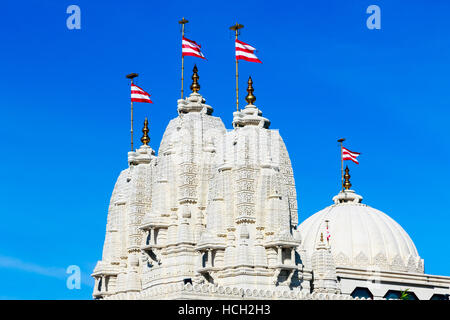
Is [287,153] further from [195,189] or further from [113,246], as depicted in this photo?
[113,246]

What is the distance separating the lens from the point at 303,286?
74.7 m

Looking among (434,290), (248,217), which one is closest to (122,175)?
(248,217)

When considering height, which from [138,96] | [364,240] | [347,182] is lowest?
[364,240]

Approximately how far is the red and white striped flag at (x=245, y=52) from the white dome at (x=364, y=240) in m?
16.7

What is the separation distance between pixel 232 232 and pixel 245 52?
1271cm

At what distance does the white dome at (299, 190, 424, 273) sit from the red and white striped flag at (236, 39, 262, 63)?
16670 mm

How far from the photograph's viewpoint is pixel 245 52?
75.2 metres

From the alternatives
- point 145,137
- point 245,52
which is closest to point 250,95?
point 245,52

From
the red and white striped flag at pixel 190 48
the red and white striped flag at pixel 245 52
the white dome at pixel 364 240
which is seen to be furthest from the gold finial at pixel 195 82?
the white dome at pixel 364 240

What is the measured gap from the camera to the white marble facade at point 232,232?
70.0 meters

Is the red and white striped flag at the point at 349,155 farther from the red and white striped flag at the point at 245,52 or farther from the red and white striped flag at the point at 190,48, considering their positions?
the red and white striped flag at the point at 245,52

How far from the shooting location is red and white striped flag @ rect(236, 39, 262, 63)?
246ft

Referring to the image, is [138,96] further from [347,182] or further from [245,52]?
[347,182]
